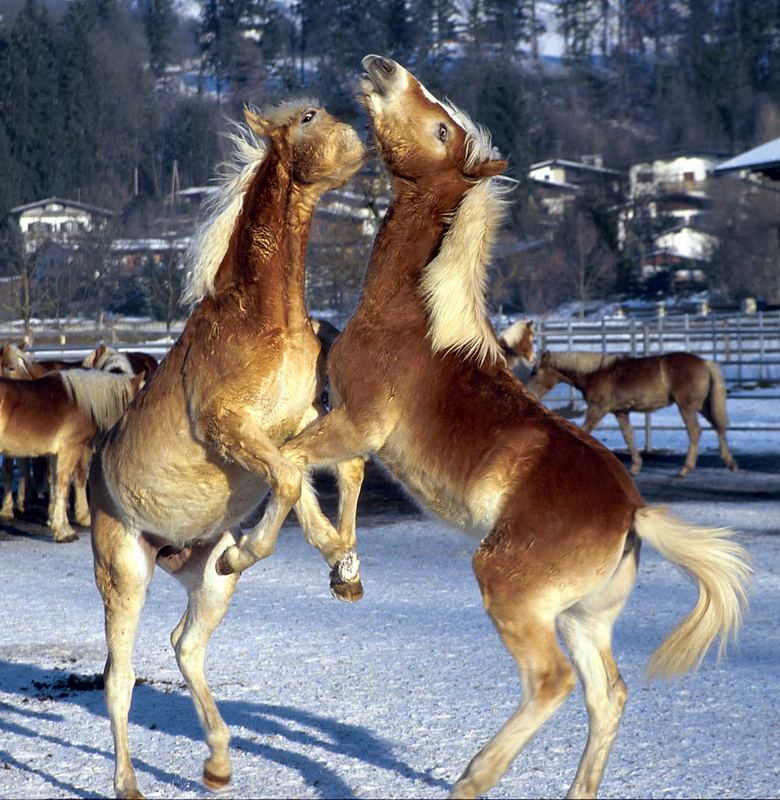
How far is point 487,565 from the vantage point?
3479 mm

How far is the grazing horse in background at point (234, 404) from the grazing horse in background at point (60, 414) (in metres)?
6.62

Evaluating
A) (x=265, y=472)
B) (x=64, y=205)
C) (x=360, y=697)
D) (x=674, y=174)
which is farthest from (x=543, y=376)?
(x=674, y=174)

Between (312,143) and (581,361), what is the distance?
1173cm

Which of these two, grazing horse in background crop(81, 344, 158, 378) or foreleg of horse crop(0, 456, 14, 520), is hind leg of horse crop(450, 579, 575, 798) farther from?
foreleg of horse crop(0, 456, 14, 520)

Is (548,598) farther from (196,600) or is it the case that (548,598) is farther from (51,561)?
(51,561)

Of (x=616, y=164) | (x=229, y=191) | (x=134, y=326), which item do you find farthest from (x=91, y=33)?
(x=616, y=164)

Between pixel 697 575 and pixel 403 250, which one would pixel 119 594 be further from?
pixel 697 575

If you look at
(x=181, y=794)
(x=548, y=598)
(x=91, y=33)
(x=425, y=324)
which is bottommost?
(x=181, y=794)

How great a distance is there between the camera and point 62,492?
34.0ft

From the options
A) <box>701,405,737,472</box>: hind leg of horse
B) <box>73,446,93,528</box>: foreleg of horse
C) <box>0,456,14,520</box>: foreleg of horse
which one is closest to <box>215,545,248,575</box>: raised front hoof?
<box>73,446,93,528</box>: foreleg of horse

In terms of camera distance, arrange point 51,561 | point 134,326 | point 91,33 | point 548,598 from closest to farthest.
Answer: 1. point 548,598
2. point 51,561
3. point 134,326
4. point 91,33

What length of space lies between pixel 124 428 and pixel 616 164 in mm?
58858

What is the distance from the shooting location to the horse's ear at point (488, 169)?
4.12 meters

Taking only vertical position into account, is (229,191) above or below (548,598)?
above
